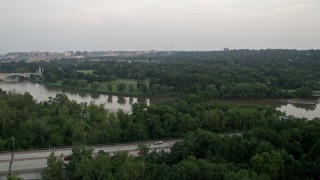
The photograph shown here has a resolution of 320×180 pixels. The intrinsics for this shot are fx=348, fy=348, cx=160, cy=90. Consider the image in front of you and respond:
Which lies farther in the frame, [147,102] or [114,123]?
[147,102]

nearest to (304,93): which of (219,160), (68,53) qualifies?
(219,160)

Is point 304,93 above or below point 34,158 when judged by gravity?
above

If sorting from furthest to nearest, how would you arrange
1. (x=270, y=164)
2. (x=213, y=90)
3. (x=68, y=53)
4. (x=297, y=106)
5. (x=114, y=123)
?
(x=68, y=53), (x=213, y=90), (x=297, y=106), (x=114, y=123), (x=270, y=164)

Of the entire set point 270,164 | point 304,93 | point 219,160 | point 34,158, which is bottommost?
point 34,158

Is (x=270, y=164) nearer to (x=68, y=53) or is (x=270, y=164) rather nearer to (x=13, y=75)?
(x=13, y=75)

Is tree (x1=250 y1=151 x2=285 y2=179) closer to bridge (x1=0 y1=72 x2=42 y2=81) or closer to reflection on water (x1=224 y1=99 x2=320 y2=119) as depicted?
reflection on water (x1=224 y1=99 x2=320 y2=119)

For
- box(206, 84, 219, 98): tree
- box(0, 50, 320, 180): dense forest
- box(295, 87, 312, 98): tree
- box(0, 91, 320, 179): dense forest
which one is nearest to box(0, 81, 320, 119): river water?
box(295, 87, 312, 98): tree

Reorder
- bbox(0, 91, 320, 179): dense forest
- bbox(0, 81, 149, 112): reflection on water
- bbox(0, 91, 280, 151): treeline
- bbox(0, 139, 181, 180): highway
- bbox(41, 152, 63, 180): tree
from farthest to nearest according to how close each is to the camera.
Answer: bbox(0, 81, 149, 112): reflection on water < bbox(0, 91, 280, 151): treeline < bbox(0, 139, 181, 180): highway < bbox(41, 152, 63, 180): tree < bbox(0, 91, 320, 179): dense forest

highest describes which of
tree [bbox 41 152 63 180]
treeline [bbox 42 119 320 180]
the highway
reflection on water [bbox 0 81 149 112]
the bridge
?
treeline [bbox 42 119 320 180]

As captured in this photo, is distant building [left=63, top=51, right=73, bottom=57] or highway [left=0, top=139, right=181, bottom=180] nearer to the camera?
highway [left=0, top=139, right=181, bottom=180]

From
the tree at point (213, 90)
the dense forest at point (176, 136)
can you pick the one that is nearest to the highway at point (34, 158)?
the dense forest at point (176, 136)
